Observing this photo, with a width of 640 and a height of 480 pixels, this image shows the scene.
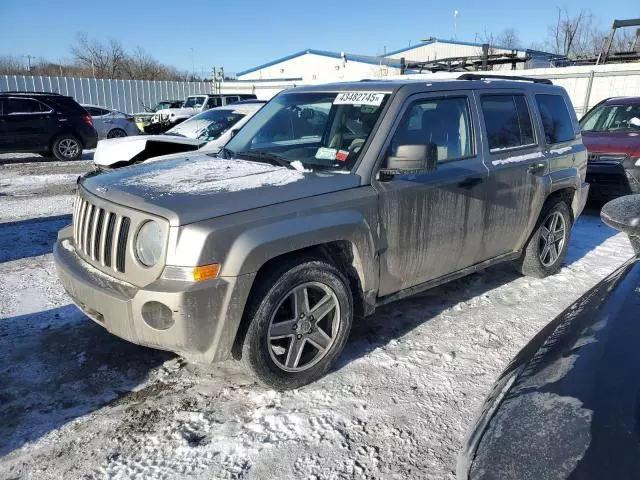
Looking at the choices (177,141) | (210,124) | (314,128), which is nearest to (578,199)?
(314,128)

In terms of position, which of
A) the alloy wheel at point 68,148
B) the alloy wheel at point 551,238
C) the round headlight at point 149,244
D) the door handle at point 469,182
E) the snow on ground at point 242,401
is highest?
the door handle at point 469,182

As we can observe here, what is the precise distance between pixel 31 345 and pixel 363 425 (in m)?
2.50

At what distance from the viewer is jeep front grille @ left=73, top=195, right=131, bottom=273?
2893 mm

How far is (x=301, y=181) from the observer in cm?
317

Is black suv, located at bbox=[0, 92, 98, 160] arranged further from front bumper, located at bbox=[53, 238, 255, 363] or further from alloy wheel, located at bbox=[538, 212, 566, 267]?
alloy wheel, located at bbox=[538, 212, 566, 267]

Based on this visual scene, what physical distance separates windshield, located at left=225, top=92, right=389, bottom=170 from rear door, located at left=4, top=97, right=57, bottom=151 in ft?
38.1

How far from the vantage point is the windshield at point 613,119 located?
889 cm

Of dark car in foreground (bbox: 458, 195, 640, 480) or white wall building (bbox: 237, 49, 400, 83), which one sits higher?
white wall building (bbox: 237, 49, 400, 83)

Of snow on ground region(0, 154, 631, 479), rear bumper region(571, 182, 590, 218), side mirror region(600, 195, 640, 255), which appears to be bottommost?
snow on ground region(0, 154, 631, 479)

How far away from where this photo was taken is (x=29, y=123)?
532 inches

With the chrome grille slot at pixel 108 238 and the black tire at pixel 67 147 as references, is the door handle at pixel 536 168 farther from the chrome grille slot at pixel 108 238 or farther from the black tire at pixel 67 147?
the black tire at pixel 67 147

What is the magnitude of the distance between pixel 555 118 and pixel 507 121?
0.96 meters

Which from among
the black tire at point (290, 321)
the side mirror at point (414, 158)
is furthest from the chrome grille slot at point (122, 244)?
the side mirror at point (414, 158)

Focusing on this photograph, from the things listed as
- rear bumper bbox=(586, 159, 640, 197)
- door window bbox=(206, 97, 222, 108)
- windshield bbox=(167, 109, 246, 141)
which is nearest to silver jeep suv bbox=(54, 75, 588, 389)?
windshield bbox=(167, 109, 246, 141)
